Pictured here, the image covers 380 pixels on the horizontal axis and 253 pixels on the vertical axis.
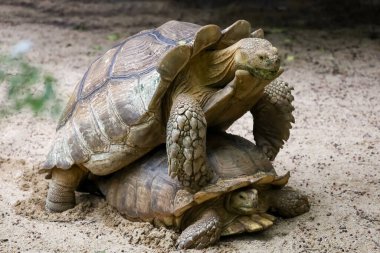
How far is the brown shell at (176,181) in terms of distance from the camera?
3561 millimetres

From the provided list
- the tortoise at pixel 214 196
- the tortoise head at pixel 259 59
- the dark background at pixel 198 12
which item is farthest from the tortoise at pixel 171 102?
the dark background at pixel 198 12

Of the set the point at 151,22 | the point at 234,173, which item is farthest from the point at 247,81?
the point at 151,22

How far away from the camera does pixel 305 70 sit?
24.1 feet

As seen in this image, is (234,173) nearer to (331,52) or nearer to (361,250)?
(361,250)

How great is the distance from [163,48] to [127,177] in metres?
0.78

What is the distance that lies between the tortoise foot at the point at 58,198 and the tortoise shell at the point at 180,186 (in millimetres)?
289

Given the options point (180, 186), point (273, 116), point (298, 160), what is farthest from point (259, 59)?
point (298, 160)

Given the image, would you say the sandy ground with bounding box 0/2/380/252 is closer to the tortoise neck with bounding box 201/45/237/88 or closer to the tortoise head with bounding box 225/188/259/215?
the tortoise head with bounding box 225/188/259/215

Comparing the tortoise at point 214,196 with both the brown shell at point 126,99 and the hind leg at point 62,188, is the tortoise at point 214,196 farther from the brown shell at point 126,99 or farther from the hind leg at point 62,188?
the hind leg at point 62,188

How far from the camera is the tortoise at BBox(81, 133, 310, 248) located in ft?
11.6

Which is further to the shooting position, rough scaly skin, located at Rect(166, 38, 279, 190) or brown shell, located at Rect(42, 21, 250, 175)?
brown shell, located at Rect(42, 21, 250, 175)

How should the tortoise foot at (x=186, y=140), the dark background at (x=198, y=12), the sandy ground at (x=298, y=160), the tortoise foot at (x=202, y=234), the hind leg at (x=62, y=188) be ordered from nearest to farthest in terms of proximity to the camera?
the tortoise foot at (x=186, y=140) → the tortoise foot at (x=202, y=234) → the sandy ground at (x=298, y=160) → the hind leg at (x=62, y=188) → the dark background at (x=198, y=12)

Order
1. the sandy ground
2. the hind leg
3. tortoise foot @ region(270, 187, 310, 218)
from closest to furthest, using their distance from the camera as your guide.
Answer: the sandy ground, tortoise foot @ region(270, 187, 310, 218), the hind leg

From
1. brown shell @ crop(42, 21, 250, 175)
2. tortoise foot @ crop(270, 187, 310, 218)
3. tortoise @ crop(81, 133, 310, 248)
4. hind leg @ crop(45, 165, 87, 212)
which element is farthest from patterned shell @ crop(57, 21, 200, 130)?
tortoise foot @ crop(270, 187, 310, 218)
